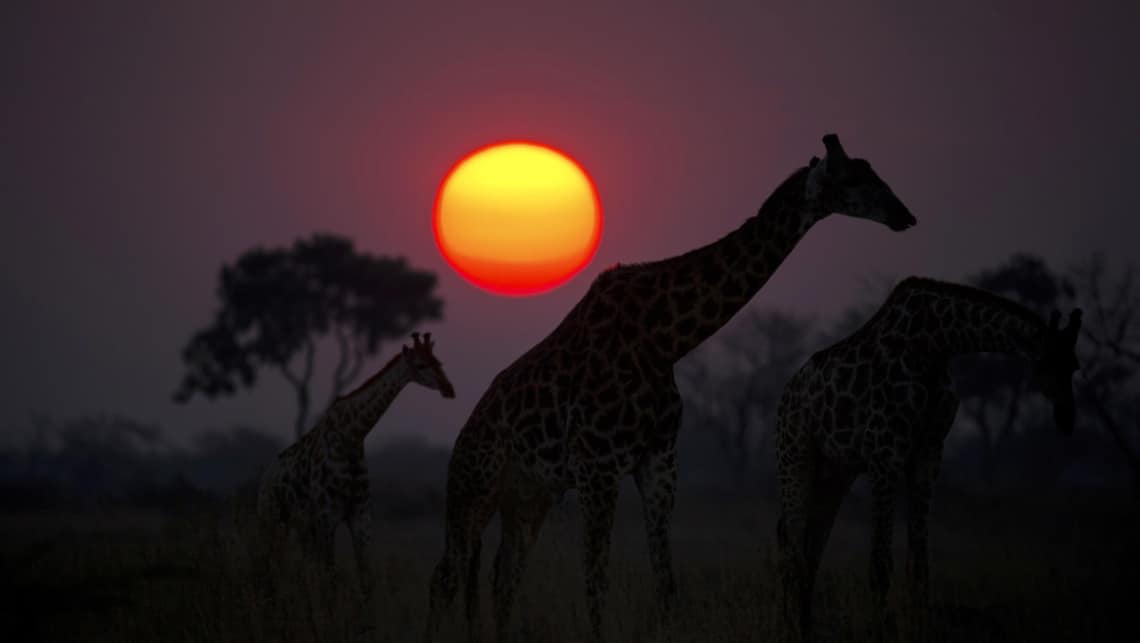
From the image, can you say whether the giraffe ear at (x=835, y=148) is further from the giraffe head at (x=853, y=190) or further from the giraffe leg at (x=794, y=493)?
the giraffe leg at (x=794, y=493)

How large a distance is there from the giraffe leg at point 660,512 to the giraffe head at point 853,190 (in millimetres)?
2133

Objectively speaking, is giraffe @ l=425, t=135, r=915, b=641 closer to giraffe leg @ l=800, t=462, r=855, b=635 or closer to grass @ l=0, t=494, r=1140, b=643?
grass @ l=0, t=494, r=1140, b=643

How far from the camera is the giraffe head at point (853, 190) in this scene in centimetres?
810

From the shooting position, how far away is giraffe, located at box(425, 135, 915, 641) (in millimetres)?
8344

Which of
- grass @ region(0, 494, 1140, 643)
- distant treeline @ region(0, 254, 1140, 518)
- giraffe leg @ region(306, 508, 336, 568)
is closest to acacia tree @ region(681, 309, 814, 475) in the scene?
distant treeline @ region(0, 254, 1140, 518)

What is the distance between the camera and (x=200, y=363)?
155 feet

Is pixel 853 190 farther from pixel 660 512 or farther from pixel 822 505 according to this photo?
pixel 822 505

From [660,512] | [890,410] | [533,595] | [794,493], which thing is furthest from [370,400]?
[890,410]

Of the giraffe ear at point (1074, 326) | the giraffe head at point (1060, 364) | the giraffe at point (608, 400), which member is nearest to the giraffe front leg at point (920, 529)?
the giraffe head at point (1060, 364)

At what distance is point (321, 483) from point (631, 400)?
5.43 m

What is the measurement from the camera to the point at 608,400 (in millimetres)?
8461

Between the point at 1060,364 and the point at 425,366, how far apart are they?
6786 millimetres

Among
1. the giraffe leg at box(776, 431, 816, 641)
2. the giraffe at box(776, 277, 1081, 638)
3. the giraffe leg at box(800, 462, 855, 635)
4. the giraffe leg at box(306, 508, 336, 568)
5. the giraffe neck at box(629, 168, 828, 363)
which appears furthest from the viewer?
the giraffe leg at box(306, 508, 336, 568)

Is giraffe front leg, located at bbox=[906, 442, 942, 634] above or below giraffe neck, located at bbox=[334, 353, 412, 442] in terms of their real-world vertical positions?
below
